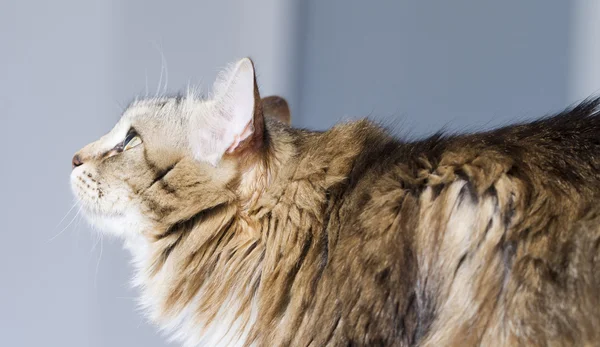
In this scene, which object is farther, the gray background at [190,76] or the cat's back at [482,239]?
the gray background at [190,76]

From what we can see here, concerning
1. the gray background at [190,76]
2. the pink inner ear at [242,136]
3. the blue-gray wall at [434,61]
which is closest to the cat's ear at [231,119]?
the pink inner ear at [242,136]

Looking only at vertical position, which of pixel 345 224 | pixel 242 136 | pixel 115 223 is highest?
pixel 242 136

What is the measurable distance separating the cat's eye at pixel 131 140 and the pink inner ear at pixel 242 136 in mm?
235

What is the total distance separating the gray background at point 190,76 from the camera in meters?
2.00

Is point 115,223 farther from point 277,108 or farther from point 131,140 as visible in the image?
point 277,108

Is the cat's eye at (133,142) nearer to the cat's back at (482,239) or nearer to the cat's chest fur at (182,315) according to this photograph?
the cat's chest fur at (182,315)

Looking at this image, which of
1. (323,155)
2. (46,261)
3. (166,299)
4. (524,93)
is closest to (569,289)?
(323,155)

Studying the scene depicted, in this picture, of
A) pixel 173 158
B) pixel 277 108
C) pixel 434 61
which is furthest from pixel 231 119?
pixel 434 61

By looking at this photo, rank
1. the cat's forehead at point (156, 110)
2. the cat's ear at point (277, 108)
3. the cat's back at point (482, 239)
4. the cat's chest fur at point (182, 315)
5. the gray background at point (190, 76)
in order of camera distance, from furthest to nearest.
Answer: the gray background at point (190, 76), the cat's ear at point (277, 108), the cat's forehead at point (156, 110), the cat's chest fur at point (182, 315), the cat's back at point (482, 239)

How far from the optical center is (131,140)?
1.53m

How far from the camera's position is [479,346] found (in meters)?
1.09

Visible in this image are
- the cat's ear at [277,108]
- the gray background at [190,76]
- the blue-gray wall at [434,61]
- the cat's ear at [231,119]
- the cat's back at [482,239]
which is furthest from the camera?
the blue-gray wall at [434,61]

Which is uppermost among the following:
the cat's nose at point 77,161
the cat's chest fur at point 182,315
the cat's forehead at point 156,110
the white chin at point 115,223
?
the cat's forehead at point 156,110

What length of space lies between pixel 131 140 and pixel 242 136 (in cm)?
29
